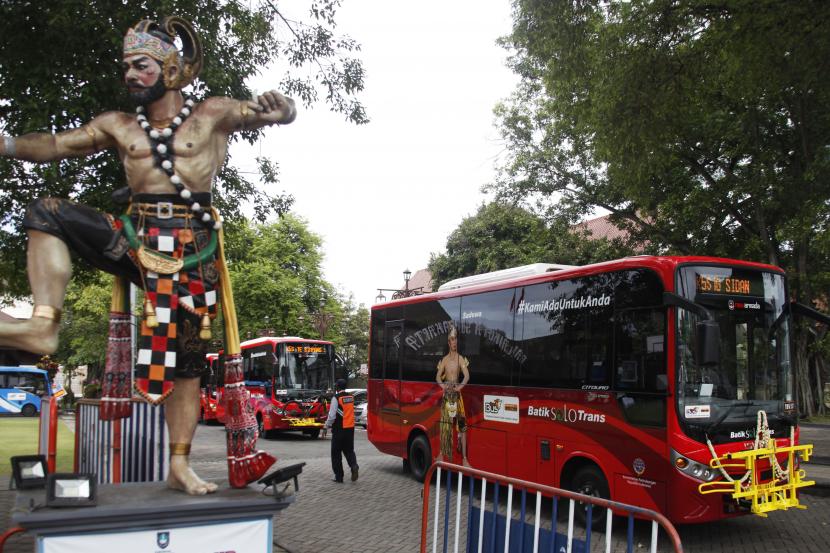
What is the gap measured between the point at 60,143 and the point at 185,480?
199cm

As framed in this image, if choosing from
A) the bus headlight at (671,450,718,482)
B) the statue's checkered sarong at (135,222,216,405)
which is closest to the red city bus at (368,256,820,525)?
the bus headlight at (671,450,718,482)

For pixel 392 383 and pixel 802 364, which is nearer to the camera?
pixel 392 383

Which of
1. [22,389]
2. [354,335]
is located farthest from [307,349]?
[354,335]

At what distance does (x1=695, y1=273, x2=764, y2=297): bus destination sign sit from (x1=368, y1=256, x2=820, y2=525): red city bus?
2 cm

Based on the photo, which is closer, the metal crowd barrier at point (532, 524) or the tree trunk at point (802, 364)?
the metal crowd barrier at point (532, 524)

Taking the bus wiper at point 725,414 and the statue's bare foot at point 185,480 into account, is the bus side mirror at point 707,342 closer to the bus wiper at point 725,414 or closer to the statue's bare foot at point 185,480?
the bus wiper at point 725,414

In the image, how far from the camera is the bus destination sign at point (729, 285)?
7.98m

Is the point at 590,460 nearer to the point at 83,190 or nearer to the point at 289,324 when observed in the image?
the point at 83,190

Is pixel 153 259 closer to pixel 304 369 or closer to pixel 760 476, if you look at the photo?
pixel 760 476

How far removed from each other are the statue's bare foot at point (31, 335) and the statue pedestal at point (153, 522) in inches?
29.9

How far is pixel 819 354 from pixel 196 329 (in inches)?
1129

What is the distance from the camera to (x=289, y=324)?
37688 mm

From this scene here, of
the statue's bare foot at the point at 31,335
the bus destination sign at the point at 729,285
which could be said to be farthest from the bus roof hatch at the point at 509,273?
the statue's bare foot at the point at 31,335

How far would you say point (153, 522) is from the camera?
11.8 feet
